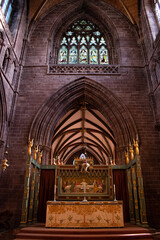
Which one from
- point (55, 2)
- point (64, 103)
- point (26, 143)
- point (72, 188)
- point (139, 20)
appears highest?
point (55, 2)

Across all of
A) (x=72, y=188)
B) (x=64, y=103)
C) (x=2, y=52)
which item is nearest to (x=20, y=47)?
(x=2, y=52)

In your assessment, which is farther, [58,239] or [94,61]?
[94,61]

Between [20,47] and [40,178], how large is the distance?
7.89 meters

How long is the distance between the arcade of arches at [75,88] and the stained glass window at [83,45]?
0.23 feet

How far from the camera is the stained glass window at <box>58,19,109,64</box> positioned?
13360 mm

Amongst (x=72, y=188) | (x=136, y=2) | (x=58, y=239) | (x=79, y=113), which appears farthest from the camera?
(x=79, y=113)

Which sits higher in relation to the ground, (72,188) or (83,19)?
(83,19)

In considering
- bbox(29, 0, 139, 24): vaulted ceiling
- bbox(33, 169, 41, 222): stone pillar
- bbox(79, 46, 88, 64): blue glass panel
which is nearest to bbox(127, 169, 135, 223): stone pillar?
bbox(33, 169, 41, 222): stone pillar

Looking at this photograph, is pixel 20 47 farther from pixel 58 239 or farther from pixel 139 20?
pixel 58 239

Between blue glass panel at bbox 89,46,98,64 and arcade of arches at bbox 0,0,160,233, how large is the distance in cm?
7

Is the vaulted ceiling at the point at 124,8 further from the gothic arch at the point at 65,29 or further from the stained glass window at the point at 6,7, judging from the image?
the stained glass window at the point at 6,7

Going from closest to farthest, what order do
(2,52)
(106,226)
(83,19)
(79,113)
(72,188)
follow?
(106,226)
(72,188)
(2,52)
(83,19)
(79,113)

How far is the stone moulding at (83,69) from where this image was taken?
1196 cm

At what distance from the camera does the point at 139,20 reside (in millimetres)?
12883
